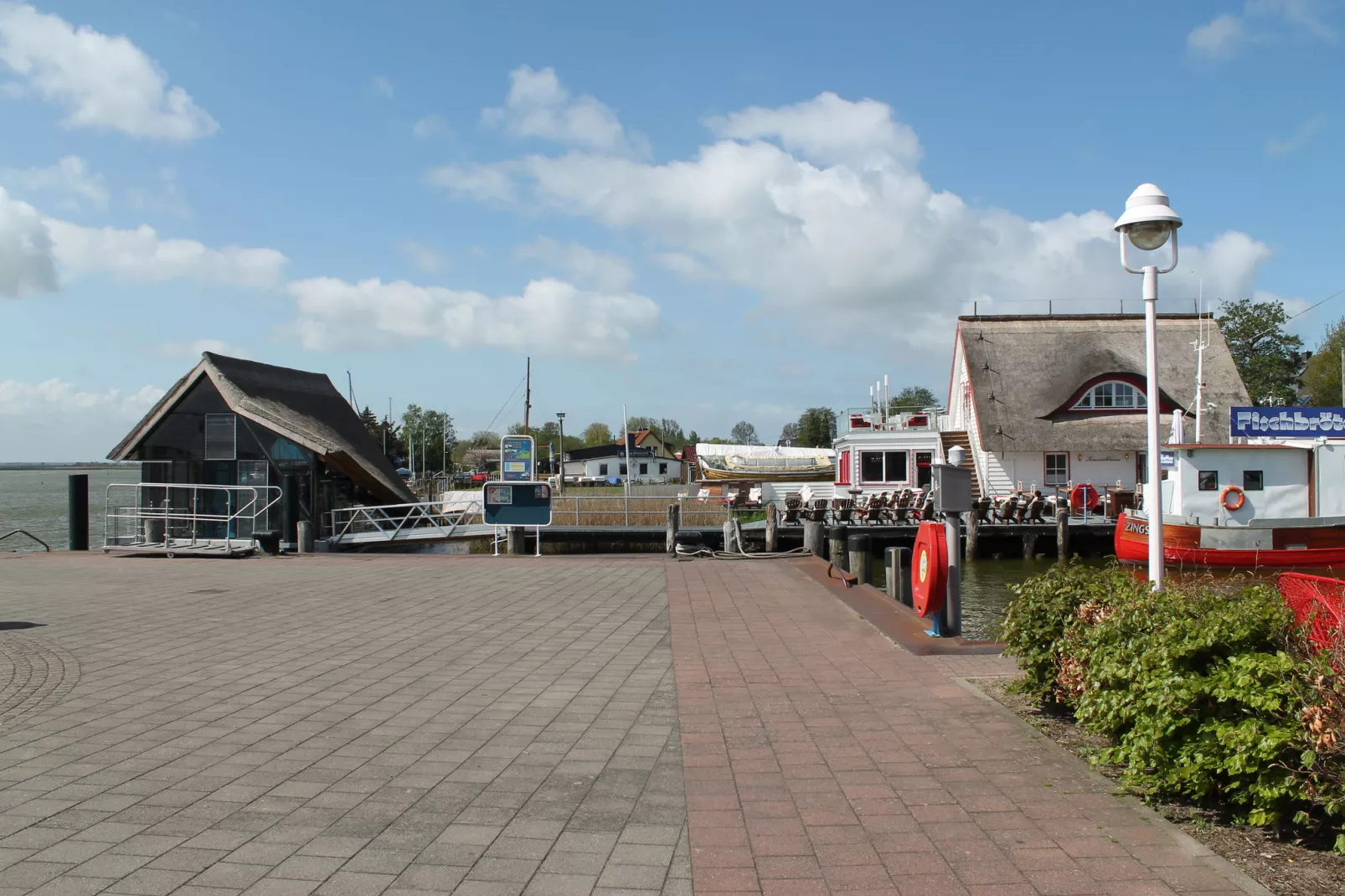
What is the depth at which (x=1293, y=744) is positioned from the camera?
3.98m

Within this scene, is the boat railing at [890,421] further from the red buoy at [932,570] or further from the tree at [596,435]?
the tree at [596,435]

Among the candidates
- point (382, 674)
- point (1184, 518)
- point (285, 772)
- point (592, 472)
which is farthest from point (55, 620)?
point (592, 472)

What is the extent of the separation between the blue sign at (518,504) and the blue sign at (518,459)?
174 cm

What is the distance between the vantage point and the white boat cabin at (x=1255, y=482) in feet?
69.2

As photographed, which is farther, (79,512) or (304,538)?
(79,512)

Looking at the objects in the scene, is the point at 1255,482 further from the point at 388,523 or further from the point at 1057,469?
the point at 388,523

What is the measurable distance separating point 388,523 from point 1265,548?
2166cm

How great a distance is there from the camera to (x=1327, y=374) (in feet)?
225

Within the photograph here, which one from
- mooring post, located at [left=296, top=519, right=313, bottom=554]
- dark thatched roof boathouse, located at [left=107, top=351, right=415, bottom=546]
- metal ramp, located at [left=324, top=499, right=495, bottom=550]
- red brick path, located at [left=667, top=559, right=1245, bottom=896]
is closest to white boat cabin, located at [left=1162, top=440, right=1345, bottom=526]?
red brick path, located at [left=667, top=559, right=1245, bottom=896]

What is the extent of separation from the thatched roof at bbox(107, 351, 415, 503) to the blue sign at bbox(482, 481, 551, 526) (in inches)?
275

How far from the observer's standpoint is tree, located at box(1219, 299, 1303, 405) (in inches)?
2505

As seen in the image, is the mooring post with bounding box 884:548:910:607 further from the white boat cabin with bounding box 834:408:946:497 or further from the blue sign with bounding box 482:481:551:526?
the white boat cabin with bounding box 834:408:946:497

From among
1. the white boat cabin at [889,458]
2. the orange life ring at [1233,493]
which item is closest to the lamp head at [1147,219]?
the orange life ring at [1233,493]

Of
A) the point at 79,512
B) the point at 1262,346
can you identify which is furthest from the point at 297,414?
the point at 1262,346
